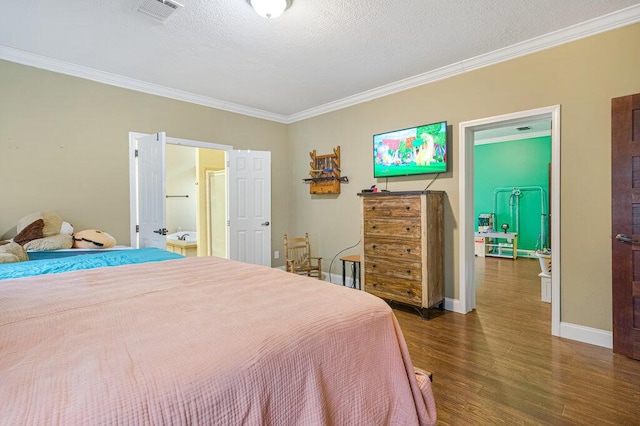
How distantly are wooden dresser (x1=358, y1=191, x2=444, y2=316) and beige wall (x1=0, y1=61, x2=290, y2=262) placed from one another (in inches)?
110

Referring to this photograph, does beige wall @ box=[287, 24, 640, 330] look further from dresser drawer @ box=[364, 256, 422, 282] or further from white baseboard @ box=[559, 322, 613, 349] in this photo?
dresser drawer @ box=[364, 256, 422, 282]

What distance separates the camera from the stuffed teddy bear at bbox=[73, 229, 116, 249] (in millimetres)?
3066

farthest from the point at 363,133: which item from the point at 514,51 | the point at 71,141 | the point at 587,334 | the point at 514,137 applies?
the point at 514,137

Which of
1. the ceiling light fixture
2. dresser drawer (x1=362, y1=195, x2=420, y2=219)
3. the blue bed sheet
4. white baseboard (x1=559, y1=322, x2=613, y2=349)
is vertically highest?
the ceiling light fixture

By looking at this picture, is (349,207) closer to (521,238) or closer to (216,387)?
(216,387)

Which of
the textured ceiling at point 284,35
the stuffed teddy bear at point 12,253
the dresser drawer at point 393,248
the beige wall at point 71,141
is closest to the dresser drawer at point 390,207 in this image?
the dresser drawer at point 393,248

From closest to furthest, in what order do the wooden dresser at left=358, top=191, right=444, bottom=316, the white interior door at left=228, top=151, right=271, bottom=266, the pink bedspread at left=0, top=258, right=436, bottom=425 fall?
1. the pink bedspread at left=0, top=258, right=436, bottom=425
2. the wooden dresser at left=358, top=191, right=444, bottom=316
3. the white interior door at left=228, top=151, right=271, bottom=266

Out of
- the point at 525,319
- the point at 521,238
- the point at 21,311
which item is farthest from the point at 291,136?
the point at 521,238

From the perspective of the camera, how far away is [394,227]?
11.3ft

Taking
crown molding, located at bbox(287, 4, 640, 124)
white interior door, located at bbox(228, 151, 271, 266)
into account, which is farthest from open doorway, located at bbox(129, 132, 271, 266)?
crown molding, located at bbox(287, 4, 640, 124)

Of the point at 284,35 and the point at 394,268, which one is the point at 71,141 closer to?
the point at 284,35

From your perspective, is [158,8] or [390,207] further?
[390,207]

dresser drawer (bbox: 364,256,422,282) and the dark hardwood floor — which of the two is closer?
the dark hardwood floor

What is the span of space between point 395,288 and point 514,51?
2626 millimetres
